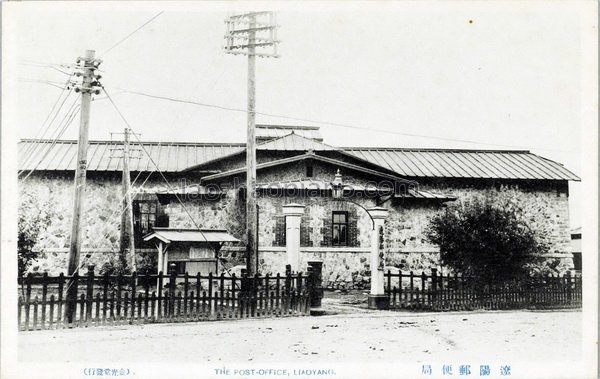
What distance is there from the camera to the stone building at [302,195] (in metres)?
17.3

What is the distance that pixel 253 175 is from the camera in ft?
44.7

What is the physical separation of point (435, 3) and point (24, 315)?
8.67 meters

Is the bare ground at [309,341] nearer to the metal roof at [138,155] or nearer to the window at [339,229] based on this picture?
the window at [339,229]

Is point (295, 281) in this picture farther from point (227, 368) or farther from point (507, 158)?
point (507, 158)

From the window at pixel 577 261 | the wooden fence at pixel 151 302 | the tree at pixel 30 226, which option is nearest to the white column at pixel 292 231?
the wooden fence at pixel 151 302

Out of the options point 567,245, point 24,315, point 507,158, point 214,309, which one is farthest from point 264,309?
point 507,158

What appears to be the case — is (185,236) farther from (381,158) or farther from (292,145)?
(381,158)

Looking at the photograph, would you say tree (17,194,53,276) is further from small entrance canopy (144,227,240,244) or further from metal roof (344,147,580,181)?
metal roof (344,147,580,181)

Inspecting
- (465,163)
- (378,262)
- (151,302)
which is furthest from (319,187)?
(151,302)

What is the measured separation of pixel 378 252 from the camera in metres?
12.9

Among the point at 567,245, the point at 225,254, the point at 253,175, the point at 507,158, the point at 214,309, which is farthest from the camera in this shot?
the point at 507,158

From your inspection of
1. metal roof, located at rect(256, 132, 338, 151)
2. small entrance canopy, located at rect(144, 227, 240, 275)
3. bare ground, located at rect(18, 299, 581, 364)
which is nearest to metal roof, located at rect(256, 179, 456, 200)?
metal roof, located at rect(256, 132, 338, 151)

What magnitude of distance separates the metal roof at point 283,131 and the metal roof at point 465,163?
2.44 metres

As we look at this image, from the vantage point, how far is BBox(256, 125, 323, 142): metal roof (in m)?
23.0
